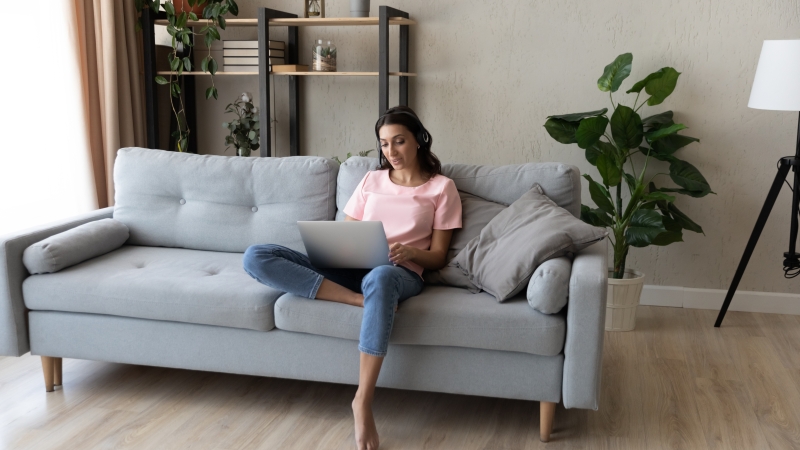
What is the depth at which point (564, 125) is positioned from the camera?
331 cm

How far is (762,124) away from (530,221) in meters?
1.68

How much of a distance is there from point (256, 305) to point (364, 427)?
1.64 ft

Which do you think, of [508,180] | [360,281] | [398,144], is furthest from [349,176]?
[508,180]

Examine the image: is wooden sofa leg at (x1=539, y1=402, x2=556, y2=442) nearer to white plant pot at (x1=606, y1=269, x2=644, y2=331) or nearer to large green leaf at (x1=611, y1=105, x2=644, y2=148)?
white plant pot at (x1=606, y1=269, x2=644, y2=331)

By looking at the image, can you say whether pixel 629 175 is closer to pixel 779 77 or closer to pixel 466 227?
pixel 779 77

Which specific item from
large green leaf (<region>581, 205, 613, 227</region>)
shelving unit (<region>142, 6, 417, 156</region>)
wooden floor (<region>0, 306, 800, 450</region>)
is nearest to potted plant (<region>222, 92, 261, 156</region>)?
shelving unit (<region>142, 6, 417, 156</region>)

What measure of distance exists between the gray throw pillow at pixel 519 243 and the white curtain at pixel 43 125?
1.95m

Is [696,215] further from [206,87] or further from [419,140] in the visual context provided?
[206,87]

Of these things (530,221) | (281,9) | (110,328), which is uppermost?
(281,9)

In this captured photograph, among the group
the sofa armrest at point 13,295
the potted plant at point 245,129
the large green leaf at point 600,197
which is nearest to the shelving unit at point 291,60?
the potted plant at point 245,129

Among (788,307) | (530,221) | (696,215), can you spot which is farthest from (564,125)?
(788,307)

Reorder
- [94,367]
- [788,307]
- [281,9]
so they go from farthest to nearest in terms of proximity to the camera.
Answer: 1. [281,9]
2. [788,307]
3. [94,367]

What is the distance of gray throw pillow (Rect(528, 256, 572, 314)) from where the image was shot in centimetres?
210

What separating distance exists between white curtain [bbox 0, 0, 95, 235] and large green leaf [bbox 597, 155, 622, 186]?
7.58 feet
